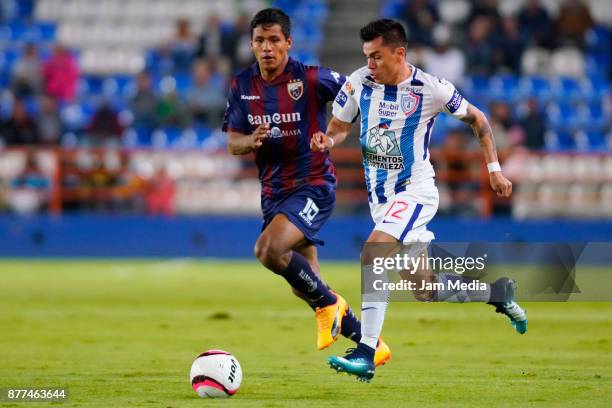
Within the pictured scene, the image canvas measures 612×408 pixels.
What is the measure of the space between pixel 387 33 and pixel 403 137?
70 centimetres

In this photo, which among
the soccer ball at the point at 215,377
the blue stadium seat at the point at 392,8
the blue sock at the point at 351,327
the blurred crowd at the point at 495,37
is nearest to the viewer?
the soccer ball at the point at 215,377

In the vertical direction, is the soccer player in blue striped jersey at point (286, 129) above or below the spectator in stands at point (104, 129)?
above

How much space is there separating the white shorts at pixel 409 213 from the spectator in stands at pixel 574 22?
53.3 feet

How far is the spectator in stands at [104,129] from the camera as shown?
21.2 metres

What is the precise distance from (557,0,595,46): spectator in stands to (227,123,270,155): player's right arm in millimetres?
15886

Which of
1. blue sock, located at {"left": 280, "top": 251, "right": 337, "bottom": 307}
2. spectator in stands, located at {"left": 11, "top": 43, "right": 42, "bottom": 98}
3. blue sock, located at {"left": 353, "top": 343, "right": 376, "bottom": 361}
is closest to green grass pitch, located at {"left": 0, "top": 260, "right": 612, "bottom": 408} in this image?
blue sock, located at {"left": 353, "top": 343, "right": 376, "bottom": 361}

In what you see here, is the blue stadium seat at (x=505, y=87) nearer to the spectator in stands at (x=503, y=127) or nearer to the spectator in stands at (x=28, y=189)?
the spectator in stands at (x=503, y=127)

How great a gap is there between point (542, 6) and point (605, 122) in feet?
8.74

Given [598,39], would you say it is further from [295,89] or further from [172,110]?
[295,89]

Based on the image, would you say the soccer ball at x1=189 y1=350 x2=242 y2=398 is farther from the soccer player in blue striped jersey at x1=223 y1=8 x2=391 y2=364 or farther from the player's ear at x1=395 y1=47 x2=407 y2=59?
the player's ear at x1=395 y1=47 x2=407 y2=59

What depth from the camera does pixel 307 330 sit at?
448 inches

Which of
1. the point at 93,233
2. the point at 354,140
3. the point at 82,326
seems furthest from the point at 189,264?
the point at 82,326

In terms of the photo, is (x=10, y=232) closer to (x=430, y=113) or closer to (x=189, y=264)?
(x=189, y=264)

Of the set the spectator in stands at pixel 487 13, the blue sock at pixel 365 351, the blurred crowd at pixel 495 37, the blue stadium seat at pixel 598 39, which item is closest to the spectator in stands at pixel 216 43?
the blurred crowd at pixel 495 37
